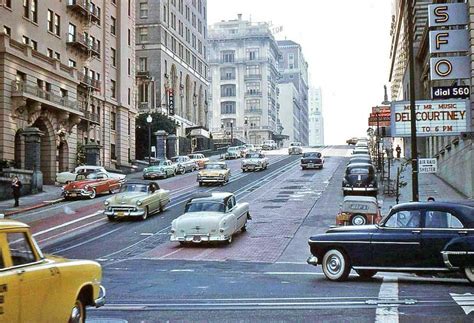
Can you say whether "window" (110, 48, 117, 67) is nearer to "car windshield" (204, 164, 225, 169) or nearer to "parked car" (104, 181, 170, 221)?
"car windshield" (204, 164, 225, 169)

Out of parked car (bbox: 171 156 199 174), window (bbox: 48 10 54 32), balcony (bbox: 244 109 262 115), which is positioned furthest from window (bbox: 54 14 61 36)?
balcony (bbox: 244 109 262 115)

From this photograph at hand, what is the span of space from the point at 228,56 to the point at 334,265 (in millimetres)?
158498

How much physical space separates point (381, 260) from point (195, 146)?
302 ft

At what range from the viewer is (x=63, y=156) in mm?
52438

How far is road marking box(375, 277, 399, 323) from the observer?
9.41 metres

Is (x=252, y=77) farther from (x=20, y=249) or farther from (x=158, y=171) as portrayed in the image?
(x=20, y=249)

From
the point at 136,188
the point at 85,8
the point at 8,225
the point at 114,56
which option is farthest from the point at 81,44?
the point at 8,225

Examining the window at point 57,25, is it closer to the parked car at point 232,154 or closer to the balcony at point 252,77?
the parked car at point 232,154

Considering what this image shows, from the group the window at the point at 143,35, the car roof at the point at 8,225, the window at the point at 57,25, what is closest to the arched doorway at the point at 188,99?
the window at the point at 143,35

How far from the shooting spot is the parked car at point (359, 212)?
2342 cm

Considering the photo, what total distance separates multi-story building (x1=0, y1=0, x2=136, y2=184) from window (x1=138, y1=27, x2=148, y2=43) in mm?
20481

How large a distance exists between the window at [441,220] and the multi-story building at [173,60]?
260ft

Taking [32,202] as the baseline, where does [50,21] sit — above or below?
above

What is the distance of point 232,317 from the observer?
9.84 meters
